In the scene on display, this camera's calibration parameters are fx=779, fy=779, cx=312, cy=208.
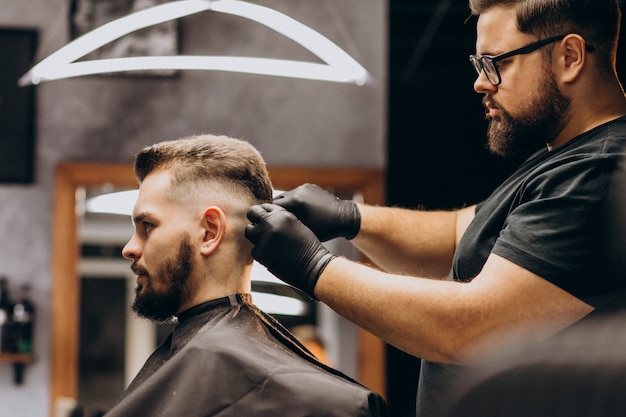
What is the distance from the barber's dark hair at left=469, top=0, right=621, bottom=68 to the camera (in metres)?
1.63

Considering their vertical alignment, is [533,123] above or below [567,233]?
above

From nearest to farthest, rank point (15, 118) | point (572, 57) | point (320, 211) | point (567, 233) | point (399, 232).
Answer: point (567, 233) → point (572, 57) → point (320, 211) → point (399, 232) → point (15, 118)

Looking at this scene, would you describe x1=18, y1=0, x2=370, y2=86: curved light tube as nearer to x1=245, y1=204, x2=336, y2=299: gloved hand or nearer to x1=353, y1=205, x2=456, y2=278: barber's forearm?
x1=353, y1=205, x2=456, y2=278: barber's forearm

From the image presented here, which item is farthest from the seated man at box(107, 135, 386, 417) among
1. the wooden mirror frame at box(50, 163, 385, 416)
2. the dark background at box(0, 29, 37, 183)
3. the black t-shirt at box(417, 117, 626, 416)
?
the dark background at box(0, 29, 37, 183)

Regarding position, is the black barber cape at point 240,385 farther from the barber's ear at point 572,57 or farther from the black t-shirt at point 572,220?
the barber's ear at point 572,57

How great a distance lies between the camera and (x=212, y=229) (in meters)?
1.82

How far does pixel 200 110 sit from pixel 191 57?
138 centimetres

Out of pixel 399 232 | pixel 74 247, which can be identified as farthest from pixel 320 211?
pixel 74 247

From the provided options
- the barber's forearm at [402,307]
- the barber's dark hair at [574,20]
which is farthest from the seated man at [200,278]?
the barber's dark hair at [574,20]

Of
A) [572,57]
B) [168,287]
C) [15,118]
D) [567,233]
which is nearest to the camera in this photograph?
[567,233]

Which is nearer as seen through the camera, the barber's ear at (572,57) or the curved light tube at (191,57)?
the barber's ear at (572,57)

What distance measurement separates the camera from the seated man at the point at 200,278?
61.5 inches

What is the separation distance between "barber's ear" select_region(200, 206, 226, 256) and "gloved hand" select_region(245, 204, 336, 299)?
17 cm

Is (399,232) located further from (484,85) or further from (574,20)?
(574,20)
